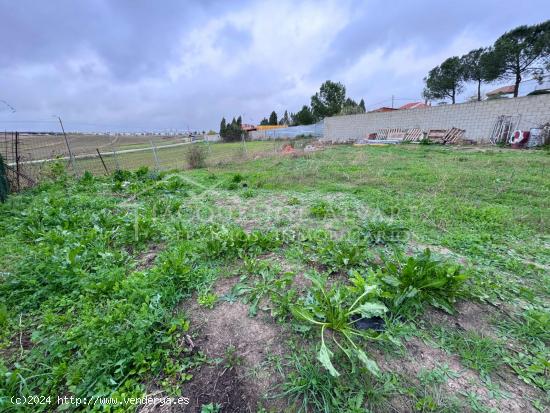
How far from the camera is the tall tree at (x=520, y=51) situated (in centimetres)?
1961

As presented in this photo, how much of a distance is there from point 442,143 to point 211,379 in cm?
1561

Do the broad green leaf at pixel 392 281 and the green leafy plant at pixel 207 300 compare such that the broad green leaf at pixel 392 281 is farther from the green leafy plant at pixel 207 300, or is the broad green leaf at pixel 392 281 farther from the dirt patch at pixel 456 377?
the green leafy plant at pixel 207 300

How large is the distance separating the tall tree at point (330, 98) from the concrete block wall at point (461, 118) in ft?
48.9

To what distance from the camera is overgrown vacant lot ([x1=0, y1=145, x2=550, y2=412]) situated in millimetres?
1217

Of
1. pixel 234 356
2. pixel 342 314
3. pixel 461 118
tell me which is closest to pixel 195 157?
pixel 234 356

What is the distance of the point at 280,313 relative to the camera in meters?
1.64

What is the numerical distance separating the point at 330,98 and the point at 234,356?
116 feet

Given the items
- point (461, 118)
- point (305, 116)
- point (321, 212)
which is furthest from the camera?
point (305, 116)

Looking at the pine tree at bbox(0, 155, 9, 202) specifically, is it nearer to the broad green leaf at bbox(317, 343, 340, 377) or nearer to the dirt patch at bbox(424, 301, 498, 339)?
the broad green leaf at bbox(317, 343, 340, 377)

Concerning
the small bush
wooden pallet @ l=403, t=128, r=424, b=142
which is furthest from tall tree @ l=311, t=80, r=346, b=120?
the small bush

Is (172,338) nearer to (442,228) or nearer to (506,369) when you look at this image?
(506,369)

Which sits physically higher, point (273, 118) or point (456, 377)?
point (273, 118)

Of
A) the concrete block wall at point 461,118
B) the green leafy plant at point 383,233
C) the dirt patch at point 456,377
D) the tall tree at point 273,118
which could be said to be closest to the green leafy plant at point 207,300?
the dirt patch at point 456,377

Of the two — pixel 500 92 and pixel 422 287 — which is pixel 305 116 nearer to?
pixel 500 92
